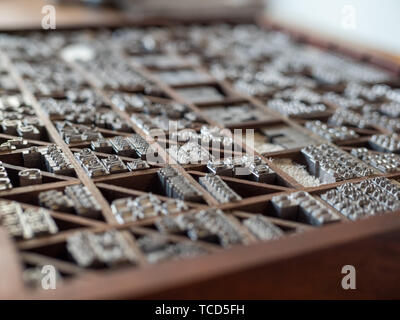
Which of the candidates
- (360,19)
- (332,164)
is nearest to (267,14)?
(360,19)

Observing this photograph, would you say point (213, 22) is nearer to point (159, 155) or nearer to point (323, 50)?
point (323, 50)

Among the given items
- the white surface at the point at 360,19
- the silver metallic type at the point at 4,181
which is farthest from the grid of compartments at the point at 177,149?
the white surface at the point at 360,19

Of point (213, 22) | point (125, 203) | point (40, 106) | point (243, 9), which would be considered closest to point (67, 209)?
point (125, 203)

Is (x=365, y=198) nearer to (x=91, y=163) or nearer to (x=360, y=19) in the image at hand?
(x=91, y=163)

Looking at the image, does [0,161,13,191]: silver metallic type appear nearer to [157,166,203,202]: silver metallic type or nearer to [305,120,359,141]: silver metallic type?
[157,166,203,202]: silver metallic type

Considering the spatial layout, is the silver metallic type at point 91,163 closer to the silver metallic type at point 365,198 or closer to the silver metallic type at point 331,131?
the silver metallic type at point 365,198

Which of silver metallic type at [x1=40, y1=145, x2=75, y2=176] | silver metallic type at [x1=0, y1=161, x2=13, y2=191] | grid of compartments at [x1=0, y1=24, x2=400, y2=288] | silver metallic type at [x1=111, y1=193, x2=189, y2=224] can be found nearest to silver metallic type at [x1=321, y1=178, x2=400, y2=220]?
grid of compartments at [x1=0, y1=24, x2=400, y2=288]
